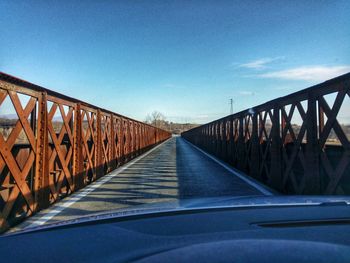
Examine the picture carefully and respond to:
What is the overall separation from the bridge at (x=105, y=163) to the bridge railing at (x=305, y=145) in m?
0.02

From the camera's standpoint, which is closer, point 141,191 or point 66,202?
point 66,202

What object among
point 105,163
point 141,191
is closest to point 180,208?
point 141,191

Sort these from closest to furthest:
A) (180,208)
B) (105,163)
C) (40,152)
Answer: (180,208)
(40,152)
(105,163)

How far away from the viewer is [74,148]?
323 inches

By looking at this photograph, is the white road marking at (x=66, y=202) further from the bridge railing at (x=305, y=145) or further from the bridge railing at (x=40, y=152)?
the bridge railing at (x=305, y=145)

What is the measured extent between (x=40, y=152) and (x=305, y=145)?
198 inches

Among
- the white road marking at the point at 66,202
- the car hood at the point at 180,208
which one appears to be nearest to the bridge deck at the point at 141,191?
the white road marking at the point at 66,202

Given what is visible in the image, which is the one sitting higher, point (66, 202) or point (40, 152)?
point (40, 152)

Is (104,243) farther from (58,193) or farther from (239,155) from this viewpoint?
(239,155)

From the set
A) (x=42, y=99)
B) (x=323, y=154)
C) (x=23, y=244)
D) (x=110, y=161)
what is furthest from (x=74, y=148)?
(x=23, y=244)

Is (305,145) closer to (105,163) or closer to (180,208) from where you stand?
(180,208)

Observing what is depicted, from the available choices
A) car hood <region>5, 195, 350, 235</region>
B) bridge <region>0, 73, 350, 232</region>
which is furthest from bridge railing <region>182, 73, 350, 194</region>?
car hood <region>5, 195, 350, 235</region>

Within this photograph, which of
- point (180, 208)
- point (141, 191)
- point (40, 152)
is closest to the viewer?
point (180, 208)

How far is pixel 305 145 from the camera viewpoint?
682 cm
